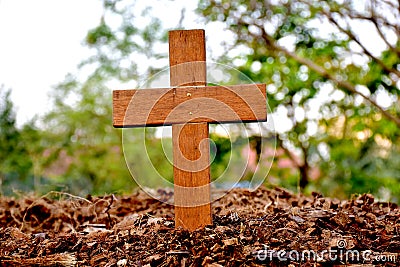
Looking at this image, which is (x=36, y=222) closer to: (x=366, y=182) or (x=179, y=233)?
(x=179, y=233)

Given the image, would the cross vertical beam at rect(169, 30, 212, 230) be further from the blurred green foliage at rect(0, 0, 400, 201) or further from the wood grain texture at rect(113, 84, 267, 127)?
the blurred green foliage at rect(0, 0, 400, 201)

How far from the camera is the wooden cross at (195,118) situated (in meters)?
2.08

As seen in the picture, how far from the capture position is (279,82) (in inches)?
210

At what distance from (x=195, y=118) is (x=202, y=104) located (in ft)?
0.22

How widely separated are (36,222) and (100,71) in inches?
131

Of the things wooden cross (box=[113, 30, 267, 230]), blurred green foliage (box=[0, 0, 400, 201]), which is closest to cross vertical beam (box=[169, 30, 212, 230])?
wooden cross (box=[113, 30, 267, 230])

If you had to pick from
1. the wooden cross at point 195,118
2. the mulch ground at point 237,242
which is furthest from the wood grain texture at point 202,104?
the mulch ground at point 237,242

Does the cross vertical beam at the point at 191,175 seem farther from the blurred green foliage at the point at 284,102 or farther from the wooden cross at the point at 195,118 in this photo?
the blurred green foliage at the point at 284,102

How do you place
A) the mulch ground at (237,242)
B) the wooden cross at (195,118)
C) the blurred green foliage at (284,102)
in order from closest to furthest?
the mulch ground at (237,242)
the wooden cross at (195,118)
the blurred green foliage at (284,102)

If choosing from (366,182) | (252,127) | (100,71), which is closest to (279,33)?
(252,127)

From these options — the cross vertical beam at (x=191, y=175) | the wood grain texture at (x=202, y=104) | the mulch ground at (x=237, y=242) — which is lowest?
the mulch ground at (x=237, y=242)

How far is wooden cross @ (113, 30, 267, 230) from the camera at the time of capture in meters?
2.08

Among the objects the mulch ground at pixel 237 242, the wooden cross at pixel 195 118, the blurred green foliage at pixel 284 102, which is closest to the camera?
the mulch ground at pixel 237 242

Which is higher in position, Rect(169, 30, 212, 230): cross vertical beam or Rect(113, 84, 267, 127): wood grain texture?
Rect(113, 84, 267, 127): wood grain texture
